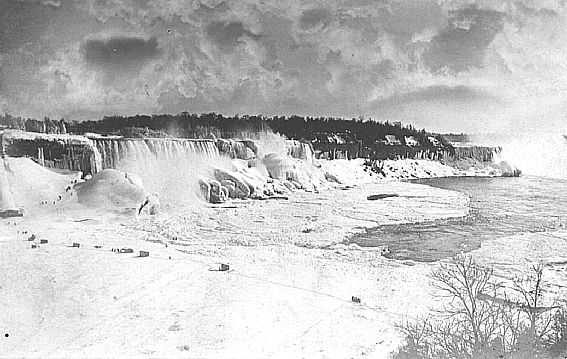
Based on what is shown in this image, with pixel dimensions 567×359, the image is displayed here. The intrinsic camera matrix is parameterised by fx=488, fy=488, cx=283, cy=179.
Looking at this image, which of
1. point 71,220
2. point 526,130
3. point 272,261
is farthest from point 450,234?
point 71,220

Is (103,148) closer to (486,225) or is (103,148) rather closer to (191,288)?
(191,288)

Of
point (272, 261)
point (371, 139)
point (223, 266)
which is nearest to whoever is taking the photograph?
point (223, 266)

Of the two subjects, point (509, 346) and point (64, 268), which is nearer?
point (509, 346)

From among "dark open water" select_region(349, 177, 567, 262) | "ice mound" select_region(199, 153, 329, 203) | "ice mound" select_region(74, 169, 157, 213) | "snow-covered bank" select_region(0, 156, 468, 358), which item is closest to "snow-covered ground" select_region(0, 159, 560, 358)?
"snow-covered bank" select_region(0, 156, 468, 358)

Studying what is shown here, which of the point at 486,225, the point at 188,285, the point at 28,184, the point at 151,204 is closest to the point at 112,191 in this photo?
the point at 151,204

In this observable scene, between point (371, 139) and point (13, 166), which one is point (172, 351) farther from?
point (371, 139)

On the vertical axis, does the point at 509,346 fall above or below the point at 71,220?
below

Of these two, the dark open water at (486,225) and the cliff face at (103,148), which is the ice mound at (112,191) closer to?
the cliff face at (103,148)
